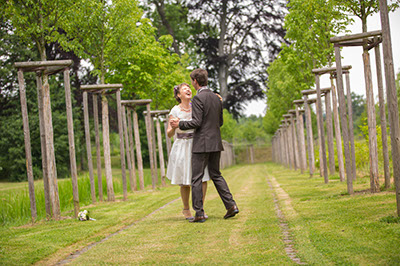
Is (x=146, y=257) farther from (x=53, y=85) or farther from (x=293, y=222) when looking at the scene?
(x=53, y=85)

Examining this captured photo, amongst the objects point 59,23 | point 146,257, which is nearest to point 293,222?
point 146,257

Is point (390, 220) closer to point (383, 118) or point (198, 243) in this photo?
point (198, 243)

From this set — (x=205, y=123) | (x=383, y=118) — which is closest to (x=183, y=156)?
(x=205, y=123)

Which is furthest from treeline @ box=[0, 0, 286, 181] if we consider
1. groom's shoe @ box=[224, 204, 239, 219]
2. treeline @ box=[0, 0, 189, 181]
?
groom's shoe @ box=[224, 204, 239, 219]

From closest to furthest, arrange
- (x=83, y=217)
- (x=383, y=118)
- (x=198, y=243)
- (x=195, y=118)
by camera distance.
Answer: (x=198, y=243) < (x=195, y=118) < (x=383, y=118) < (x=83, y=217)

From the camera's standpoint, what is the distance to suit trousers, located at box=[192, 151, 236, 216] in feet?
22.5

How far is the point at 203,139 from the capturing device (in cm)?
691

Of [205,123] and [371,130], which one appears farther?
[371,130]

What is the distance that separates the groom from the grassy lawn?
0.93 feet

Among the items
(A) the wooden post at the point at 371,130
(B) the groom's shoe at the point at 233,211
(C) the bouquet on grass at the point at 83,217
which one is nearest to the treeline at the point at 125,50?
(C) the bouquet on grass at the point at 83,217

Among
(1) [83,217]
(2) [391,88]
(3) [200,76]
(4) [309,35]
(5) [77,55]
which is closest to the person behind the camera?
(2) [391,88]

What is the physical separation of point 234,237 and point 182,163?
80.8 inches

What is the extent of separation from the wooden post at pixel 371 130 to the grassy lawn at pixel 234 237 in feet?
1.15

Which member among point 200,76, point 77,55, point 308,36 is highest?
point 308,36
